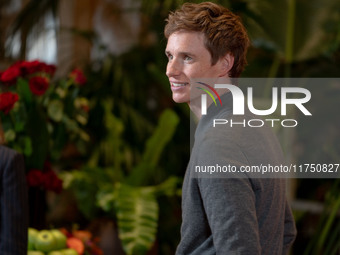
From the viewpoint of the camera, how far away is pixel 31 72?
7.77 feet

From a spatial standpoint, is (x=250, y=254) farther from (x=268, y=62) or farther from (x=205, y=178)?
(x=268, y=62)

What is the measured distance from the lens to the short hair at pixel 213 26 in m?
1.11

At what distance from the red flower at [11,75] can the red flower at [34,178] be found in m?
0.43

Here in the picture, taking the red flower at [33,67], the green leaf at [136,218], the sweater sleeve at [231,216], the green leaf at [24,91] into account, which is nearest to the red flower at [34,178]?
the green leaf at [24,91]

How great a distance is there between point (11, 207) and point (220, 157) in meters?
0.89

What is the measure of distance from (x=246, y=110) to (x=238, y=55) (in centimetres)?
13

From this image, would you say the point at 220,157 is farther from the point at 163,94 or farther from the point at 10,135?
the point at 163,94

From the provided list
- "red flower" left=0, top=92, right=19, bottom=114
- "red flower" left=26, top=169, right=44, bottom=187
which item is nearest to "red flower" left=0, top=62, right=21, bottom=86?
"red flower" left=0, top=92, right=19, bottom=114

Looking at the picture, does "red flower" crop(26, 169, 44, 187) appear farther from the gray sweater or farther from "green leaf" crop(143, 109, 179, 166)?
the gray sweater

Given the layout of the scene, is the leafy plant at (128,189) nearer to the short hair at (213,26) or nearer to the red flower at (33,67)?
the red flower at (33,67)

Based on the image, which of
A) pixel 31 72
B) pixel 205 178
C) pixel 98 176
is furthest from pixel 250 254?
pixel 98 176

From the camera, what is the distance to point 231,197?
1.00m

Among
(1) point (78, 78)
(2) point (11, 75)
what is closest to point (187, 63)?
(2) point (11, 75)

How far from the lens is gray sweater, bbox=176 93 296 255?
1.00 meters
